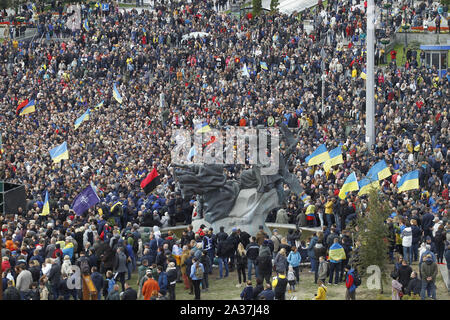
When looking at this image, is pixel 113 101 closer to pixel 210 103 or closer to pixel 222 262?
pixel 210 103

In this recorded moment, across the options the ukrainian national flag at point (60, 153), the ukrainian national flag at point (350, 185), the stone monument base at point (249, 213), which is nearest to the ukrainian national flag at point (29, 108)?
the ukrainian national flag at point (60, 153)

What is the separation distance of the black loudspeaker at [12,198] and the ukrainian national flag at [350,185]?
9.86m

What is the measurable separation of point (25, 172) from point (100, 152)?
399 cm

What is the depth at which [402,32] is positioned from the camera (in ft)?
195

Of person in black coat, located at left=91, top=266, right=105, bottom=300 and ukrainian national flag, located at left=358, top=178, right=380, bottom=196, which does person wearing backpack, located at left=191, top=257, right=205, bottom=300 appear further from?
ukrainian national flag, located at left=358, top=178, right=380, bottom=196

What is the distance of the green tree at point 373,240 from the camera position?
27.7 m

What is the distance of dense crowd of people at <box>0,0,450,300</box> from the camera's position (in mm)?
27922

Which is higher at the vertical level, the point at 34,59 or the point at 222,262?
the point at 34,59

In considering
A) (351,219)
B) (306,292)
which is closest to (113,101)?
(351,219)

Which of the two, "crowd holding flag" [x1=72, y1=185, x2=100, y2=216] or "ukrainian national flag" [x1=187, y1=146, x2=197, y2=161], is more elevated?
"ukrainian national flag" [x1=187, y1=146, x2=197, y2=161]

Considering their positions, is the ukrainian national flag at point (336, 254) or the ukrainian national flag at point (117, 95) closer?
the ukrainian national flag at point (336, 254)

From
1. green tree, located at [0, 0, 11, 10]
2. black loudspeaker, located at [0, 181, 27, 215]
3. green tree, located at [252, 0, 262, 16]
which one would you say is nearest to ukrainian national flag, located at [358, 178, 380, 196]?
black loudspeaker, located at [0, 181, 27, 215]

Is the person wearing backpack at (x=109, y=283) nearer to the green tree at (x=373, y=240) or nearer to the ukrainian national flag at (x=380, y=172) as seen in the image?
the green tree at (x=373, y=240)

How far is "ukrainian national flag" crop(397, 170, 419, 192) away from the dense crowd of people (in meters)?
0.40
